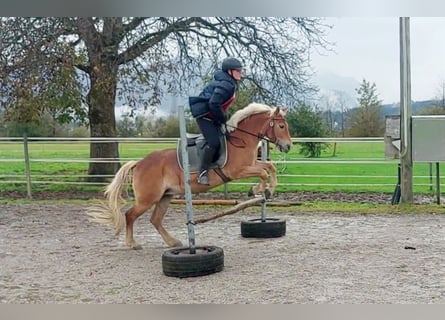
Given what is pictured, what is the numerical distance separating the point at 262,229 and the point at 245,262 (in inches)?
24.1

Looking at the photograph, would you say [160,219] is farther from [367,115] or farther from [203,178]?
[367,115]

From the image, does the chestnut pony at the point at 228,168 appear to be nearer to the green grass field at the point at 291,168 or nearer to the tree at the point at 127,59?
the green grass field at the point at 291,168

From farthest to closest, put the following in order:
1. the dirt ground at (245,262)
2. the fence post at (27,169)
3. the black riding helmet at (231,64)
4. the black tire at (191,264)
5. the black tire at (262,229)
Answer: the fence post at (27,169) < the black tire at (262,229) < the black riding helmet at (231,64) < the black tire at (191,264) < the dirt ground at (245,262)

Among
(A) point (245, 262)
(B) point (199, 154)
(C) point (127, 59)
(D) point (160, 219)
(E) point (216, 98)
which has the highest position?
(C) point (127, 59)

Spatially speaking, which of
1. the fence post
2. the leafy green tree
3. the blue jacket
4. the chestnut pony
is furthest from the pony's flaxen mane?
the fence post

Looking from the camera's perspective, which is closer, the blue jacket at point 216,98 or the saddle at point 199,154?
the blue jacket at point 216,98

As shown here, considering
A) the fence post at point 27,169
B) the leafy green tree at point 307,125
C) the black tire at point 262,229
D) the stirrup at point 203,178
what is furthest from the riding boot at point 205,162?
the fence post at point 27,169

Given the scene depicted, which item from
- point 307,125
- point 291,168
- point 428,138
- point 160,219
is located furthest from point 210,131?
point 428,138

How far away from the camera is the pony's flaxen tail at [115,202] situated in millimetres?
3076

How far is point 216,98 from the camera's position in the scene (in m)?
2.77

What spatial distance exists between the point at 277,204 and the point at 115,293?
7.38ft

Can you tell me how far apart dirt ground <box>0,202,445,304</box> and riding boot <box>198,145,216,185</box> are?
1.40 ft

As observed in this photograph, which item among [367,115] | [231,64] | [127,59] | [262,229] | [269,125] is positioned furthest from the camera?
[127,59]

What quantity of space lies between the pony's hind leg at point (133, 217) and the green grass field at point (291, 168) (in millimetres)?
1135
